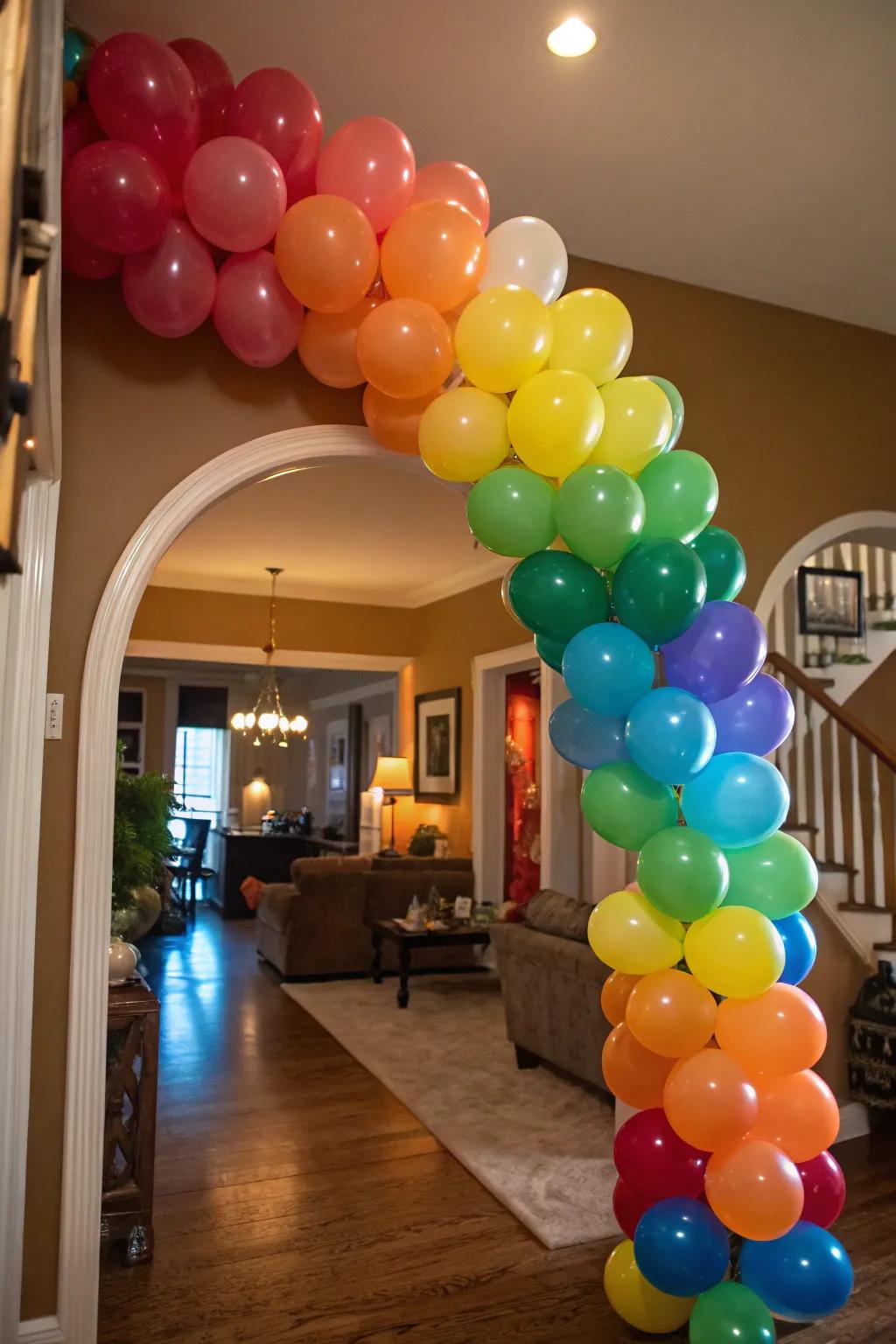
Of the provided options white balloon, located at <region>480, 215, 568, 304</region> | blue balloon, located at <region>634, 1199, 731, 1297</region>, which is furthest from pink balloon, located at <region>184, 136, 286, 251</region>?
blue balloon, located at <region>634, 1199, 731, 1297</region>

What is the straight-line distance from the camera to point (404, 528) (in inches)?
262

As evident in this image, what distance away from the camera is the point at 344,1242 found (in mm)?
3055

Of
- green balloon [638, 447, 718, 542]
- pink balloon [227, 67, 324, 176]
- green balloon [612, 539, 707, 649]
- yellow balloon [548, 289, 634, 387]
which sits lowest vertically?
green balloon [612, 539, 707, 649]

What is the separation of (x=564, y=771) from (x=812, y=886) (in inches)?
148

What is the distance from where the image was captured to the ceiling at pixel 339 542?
5844 millimetres

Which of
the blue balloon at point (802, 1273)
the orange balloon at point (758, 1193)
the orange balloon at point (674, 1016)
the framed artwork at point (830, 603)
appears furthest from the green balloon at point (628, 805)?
the framed artwork at point (830, 603)

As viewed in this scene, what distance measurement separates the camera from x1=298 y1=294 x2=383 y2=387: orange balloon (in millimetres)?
2627

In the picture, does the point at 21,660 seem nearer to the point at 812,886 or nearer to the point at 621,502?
the point at 621,502

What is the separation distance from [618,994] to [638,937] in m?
0.30

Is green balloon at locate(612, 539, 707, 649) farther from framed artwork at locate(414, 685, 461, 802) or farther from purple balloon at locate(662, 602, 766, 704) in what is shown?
framed artwork at locate(414, 685, 461, 802)

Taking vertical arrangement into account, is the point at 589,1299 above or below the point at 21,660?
below

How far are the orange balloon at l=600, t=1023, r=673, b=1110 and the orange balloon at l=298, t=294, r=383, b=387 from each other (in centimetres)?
192

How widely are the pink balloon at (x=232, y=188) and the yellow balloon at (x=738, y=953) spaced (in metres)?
2.00

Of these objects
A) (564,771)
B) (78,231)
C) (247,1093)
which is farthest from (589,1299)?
(564,771)
